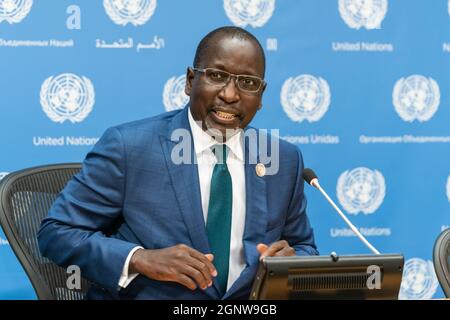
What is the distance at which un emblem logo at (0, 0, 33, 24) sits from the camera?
11.5 ft

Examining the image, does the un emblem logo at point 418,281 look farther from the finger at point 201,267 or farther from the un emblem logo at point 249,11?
the finger at point 201,267

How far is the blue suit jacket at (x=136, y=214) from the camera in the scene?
2.13 metres

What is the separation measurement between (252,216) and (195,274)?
1.43 feet

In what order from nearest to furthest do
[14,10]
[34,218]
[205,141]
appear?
[205,141] < [34,218] < [14,10]

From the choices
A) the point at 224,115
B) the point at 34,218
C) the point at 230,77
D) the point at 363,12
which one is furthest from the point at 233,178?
the point at 363,12

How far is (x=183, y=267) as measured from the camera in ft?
6.27

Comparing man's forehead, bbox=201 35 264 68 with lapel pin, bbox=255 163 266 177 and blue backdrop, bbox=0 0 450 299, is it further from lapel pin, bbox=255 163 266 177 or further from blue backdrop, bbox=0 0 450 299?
blue backdrop, bbox=0 0 450 299

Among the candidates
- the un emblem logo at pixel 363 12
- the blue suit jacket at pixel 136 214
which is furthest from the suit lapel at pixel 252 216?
the un emblem logo at pixel 363 12

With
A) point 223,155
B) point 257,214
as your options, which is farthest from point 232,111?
point 257,214

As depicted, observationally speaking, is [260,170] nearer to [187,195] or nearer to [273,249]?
[187,195]

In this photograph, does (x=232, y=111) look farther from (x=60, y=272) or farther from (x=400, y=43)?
(x=400, y=43)

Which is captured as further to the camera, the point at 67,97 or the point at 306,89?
the point at 306,89

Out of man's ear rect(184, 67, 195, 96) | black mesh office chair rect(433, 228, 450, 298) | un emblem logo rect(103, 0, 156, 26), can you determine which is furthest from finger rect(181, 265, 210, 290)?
un emblem logo rect(103, 0, 156, 26)

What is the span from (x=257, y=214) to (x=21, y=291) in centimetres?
175
